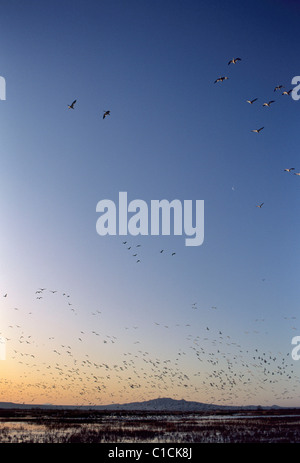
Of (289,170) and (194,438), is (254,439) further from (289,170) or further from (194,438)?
(289,170)

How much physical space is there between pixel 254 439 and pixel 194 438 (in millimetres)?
3205
